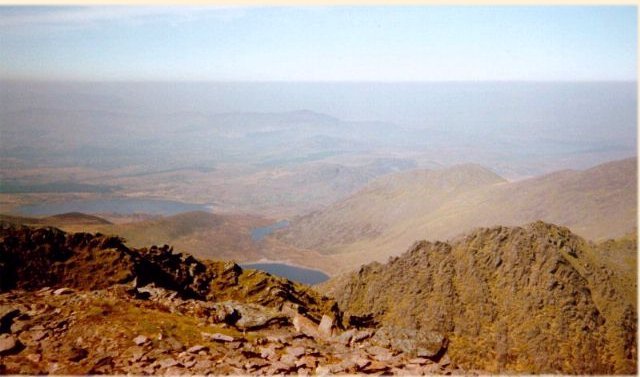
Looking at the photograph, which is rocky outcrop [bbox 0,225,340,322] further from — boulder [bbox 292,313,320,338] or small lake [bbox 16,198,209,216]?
small lake [bbox 16,198,209,216]

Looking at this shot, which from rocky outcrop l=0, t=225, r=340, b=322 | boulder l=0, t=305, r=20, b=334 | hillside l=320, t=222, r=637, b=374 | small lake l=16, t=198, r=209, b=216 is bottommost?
small lake l=16, t=198, r=209, b=216

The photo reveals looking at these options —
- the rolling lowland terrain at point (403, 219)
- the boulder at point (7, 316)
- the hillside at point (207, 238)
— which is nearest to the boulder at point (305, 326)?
the boulder at point (7, 316)

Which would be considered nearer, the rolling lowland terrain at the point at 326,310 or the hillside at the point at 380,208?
the rolling lowland terrain at the point at 326,310

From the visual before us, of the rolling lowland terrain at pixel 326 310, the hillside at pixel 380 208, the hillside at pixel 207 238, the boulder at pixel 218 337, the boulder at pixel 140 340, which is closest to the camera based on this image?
the rolling lowland terrain at pixel 326 310

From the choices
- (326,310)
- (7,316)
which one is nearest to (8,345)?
(7,316)

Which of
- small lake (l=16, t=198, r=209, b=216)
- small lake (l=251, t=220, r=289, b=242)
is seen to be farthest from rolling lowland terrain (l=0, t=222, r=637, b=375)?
small lake (l=16, t=198, r=209, b=216)

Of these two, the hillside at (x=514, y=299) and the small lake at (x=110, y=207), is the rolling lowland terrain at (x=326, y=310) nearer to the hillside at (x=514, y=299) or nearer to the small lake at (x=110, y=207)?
the hillside at (x=514, y=299)

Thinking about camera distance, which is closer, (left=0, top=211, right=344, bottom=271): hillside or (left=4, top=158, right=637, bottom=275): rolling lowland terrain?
(left=4, top=158, right=637, bottom=275): rolling lowland terrain
